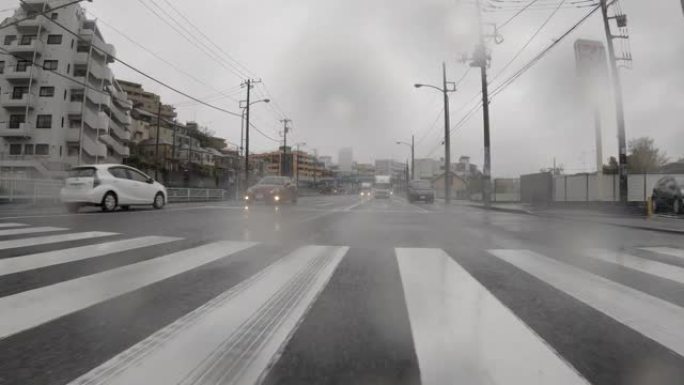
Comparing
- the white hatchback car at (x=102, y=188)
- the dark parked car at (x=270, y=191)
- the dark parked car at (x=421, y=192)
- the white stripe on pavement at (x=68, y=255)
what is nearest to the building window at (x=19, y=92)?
the dark parked car at (x=270, y=191)

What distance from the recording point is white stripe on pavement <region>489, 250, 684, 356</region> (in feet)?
7.80

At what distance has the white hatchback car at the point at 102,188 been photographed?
1149 centimetres

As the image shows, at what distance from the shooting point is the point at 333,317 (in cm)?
258

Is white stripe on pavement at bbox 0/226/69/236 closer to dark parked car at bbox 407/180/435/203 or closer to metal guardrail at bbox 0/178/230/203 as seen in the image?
metal guardrail at bbox 0/178/230/203

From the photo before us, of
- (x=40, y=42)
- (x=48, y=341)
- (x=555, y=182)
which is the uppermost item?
(x=40, y=42)

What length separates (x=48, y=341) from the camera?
2104mm

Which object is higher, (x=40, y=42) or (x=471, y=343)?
(x=40, y=42)

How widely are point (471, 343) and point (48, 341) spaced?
2.11 meters

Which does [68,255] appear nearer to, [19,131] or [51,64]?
[19,131]

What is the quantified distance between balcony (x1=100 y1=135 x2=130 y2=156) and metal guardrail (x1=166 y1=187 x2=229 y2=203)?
58.0ft

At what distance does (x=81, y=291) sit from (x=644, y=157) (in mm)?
62607

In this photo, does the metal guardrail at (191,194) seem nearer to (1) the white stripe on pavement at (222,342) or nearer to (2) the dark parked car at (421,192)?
(2) the dark parked car at (421,192)

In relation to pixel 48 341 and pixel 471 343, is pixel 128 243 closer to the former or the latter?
pixel 48 341

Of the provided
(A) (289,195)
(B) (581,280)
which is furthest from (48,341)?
(A) (289,195)
